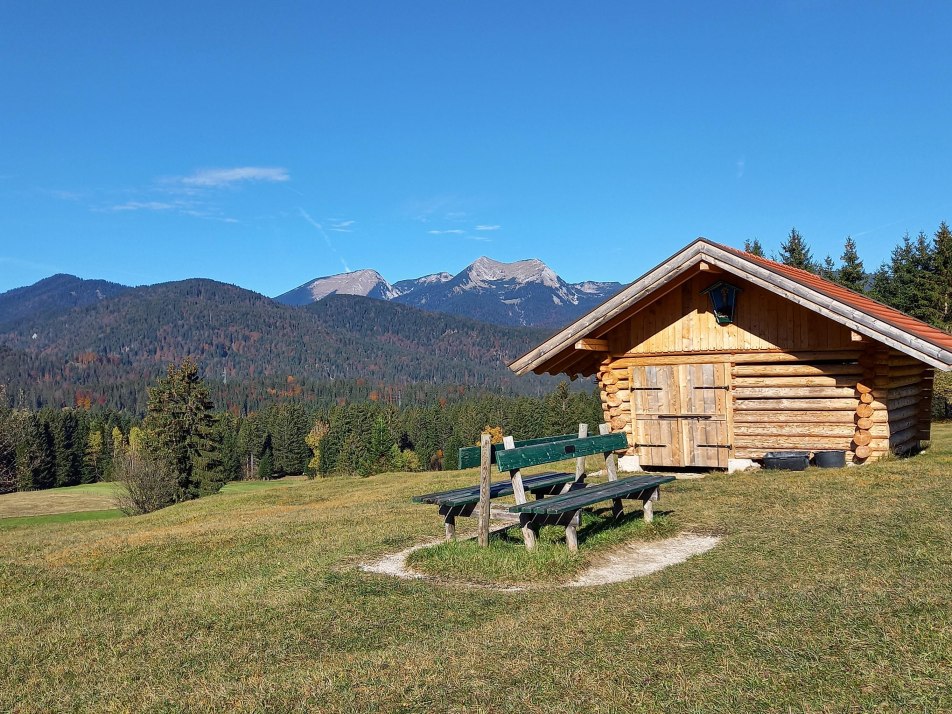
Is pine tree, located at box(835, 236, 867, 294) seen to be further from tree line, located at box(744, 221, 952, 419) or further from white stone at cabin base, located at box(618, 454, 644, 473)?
white stone at cabin base, located at box(618, 454, 644, 473)

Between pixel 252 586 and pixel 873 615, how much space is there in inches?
274

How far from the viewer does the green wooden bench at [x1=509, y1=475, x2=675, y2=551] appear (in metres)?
9.16

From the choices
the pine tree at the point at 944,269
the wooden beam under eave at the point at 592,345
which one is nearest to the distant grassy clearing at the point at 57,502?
the wooden beam under eave at the point at 592,345

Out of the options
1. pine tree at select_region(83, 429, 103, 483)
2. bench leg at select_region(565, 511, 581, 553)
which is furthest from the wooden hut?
pine tree at select_region(83, 429, 103, 483)

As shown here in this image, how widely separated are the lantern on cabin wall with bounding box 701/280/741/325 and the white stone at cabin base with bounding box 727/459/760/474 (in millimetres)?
3334

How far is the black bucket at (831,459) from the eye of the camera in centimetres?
1600

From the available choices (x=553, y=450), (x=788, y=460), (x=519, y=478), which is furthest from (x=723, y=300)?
(x=519, y=478)

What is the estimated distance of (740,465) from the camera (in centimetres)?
1723

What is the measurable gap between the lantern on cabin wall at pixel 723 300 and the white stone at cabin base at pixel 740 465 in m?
3.33

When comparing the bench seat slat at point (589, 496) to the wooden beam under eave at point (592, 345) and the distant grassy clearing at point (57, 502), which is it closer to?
the wooden beam under eave at point (592, 345)

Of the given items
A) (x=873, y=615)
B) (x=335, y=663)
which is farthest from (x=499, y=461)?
(x=873, y=615)

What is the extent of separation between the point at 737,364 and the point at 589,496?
29.4ft

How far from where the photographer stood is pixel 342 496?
2291 cm

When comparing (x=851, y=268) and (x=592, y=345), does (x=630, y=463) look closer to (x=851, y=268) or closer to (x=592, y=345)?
(x=592, y=345)
